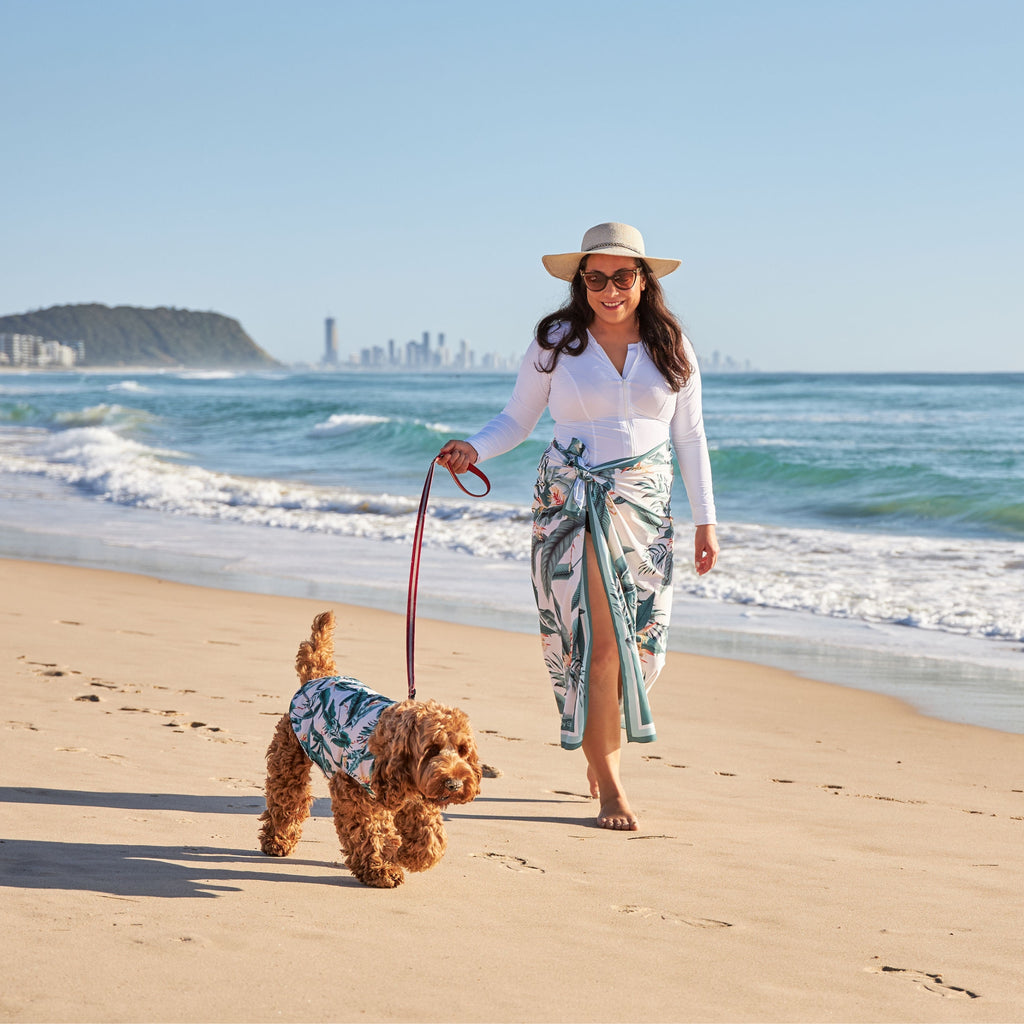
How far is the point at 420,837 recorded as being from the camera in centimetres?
285

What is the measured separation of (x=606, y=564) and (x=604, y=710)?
536 mm

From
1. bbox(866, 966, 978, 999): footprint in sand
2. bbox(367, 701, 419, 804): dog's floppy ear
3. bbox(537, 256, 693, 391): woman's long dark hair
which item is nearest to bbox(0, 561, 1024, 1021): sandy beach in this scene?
bbox(866, 966, 978, 999): footprint in sand

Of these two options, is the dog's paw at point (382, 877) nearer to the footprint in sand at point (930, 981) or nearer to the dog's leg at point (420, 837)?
the dog's leg at point (420, 837)

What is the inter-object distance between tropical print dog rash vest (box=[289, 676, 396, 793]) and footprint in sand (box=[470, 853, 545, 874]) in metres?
0.66

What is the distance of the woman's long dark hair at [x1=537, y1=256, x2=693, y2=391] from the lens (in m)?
3.86

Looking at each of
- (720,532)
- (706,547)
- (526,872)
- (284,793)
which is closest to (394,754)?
(284,793)

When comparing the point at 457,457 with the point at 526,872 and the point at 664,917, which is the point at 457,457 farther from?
the point at 664,917

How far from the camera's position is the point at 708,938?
2.84 m

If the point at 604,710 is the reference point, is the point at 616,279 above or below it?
above

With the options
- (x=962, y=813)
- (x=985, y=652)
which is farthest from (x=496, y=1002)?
(x=985, y=652)

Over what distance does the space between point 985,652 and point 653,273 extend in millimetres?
4526

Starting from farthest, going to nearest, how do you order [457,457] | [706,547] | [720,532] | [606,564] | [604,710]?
[720,532] < [706,547] < [604,710] < [606,564] < [457,457]

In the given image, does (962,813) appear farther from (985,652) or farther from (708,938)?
(985,652)

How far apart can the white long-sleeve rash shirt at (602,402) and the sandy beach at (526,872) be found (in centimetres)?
134
